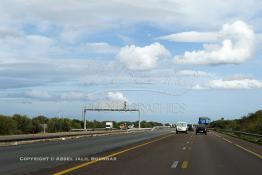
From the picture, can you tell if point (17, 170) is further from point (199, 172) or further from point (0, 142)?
point (0, 142)

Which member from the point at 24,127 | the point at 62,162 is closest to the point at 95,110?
the point at 24,127

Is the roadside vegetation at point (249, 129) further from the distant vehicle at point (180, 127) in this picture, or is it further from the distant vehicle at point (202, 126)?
the distant vehicle at point (180, 127)

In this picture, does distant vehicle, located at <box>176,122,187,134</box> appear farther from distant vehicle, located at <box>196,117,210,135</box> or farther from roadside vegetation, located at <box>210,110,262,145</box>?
roadside vegetation, located at <box>210,110,262,145</box>

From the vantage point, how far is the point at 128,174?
16.4 meters

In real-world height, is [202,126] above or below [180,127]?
above

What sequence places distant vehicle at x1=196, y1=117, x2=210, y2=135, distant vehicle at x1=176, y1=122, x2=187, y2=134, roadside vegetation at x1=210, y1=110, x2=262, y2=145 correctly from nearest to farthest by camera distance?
roadside vegetation at x1=210, y1=110, x2=262, y2=145 < distant vehicle at x1=196, y1=117, x2=210, y2=135 < distant vehicle at x1=176, y1=122, x2=187, y2=134

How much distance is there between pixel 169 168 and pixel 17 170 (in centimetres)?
535

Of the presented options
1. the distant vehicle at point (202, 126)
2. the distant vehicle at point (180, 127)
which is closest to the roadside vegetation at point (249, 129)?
the distant vehicle at point (202, 126)

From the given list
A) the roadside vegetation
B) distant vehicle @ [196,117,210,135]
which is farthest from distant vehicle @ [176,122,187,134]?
the roadside vegetation

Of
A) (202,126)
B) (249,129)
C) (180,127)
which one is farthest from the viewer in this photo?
(249,129)

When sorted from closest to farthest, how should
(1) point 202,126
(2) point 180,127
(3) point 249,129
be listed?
(1) point 202,126, (2) point 180,127, (3) point 249,129

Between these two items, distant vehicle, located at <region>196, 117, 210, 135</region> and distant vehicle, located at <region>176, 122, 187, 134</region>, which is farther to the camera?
distant vehicle, located at <region>176, 122, 187, 134</region>

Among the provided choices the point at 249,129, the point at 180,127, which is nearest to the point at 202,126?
the point at 180,127

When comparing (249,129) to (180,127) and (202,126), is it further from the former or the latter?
(180,127)
